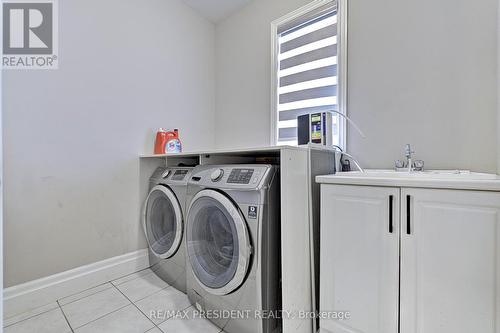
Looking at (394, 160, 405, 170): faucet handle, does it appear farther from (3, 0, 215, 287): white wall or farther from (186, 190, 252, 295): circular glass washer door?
(3, 0, 215, 287): white wall

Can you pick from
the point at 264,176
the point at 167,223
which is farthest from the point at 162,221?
the point at 264,176

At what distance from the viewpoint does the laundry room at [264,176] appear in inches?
39.6

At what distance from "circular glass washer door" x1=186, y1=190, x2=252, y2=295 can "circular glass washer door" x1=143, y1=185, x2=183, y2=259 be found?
28 centimetres

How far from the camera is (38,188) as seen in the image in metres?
1.56

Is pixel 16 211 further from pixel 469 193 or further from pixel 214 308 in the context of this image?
pixel 469 193

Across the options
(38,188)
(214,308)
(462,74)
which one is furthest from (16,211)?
(462,74)

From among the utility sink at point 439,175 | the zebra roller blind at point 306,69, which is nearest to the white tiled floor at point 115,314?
the utility sink at point 439,175

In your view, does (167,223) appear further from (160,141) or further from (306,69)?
(306,69)

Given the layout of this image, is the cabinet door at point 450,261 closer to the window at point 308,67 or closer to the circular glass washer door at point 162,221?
the window at point 308,67

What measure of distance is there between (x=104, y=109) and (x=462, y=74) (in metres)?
2.44

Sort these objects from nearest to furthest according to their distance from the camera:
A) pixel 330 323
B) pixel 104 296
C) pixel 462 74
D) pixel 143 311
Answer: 1. pixel 330 323
2. pixel 462 74
3. pixel 143 311
4. pixel 104 296

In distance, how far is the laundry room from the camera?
101cm

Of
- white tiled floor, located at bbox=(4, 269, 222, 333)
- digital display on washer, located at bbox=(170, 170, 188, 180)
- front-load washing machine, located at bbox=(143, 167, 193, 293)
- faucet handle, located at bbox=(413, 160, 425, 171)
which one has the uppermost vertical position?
faucet handle, located at bbox=(413, 160, 425, 171)

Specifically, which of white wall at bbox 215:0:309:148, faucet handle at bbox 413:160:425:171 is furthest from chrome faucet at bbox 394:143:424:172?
white wall at bbox 215:0:309:148
